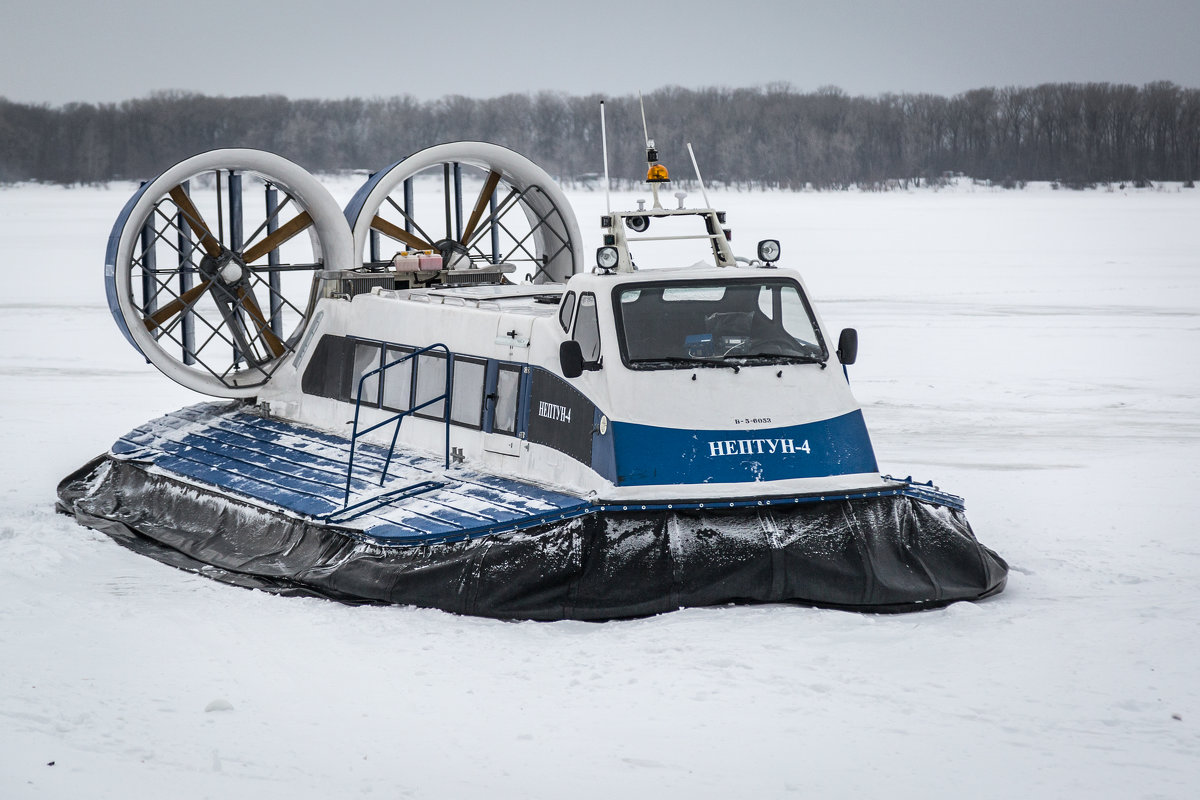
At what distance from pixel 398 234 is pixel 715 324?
12.2ft

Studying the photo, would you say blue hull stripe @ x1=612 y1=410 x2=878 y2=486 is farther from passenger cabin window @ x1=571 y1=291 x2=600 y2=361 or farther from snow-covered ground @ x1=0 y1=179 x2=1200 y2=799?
snow-covered ground @ x1=0 y1=179 x2=1200 y2=799

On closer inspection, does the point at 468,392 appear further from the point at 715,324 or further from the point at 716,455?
the point at 716,455

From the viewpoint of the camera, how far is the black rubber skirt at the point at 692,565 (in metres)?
5.68

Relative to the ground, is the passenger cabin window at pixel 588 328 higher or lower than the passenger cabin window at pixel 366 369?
higher

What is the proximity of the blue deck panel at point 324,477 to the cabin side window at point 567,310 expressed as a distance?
742 mm

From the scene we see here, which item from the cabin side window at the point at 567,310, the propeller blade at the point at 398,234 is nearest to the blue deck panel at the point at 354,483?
the cabin side window at the point at 567,310

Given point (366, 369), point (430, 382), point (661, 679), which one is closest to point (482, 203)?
point (366, 369)

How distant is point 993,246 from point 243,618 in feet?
68.7

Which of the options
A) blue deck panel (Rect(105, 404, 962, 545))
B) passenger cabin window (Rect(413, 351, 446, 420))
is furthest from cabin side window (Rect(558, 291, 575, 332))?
passenger cabin window (Rect(413, 351, 446, 420))

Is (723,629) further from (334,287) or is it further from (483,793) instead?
(334,287)

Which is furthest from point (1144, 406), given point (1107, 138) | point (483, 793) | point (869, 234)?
point (1107, 138)

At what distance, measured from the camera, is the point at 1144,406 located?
1038 centimetres

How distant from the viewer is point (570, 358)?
6.13 metres

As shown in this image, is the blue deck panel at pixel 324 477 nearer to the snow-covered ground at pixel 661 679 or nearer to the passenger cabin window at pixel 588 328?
the snow-covered ground at pixel 661 679
